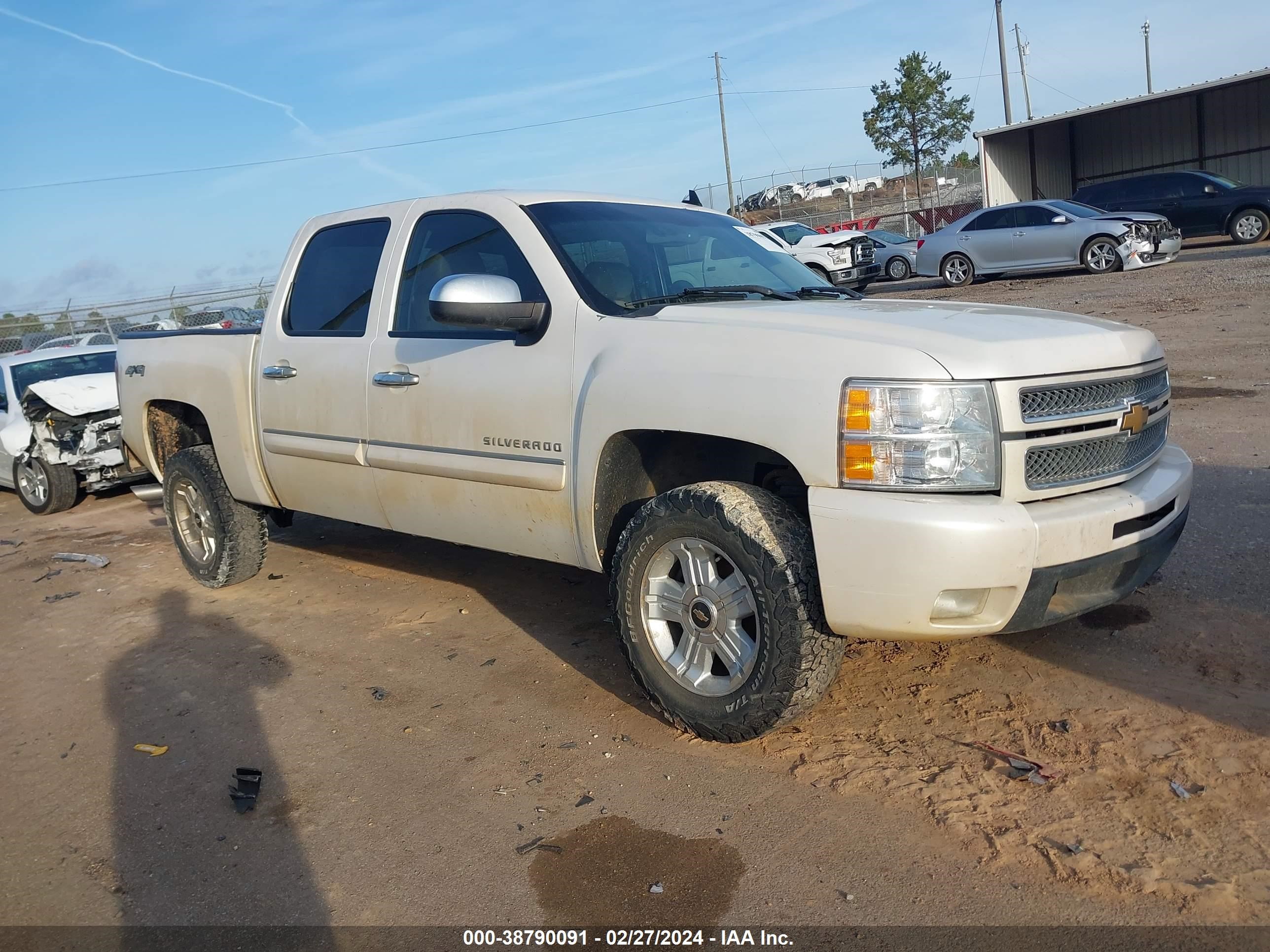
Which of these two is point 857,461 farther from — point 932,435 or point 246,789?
point 246,789

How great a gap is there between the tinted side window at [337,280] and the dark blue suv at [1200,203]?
737 inches

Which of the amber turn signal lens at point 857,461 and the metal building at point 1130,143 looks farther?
the metal building at point 1130,143

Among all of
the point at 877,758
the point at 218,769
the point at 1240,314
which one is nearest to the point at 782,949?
the point at 877,758

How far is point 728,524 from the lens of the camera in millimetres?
3340

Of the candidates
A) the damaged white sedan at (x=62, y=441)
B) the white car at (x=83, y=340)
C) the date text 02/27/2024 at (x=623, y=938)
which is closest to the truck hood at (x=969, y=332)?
the date text 02/27/2024 at (x=623, y=938)

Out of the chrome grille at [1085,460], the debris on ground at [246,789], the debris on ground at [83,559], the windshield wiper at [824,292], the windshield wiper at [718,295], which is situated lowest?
the debris on ground at [246,789]

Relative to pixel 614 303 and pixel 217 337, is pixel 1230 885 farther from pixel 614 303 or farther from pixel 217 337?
pixel 217 337

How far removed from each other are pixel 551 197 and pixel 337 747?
95.4 inches

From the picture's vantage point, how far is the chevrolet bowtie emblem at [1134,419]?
340 centimetres

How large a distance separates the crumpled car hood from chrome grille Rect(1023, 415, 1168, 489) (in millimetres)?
8646

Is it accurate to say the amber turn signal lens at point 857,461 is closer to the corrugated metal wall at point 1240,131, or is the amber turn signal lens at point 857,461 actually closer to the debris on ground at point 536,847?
the debris on ground at point 536,847

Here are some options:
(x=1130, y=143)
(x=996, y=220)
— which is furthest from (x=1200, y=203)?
(x=1130, y=143)

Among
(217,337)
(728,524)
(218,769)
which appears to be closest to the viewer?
(728,524)

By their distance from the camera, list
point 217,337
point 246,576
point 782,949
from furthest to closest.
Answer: point 246,576, point 217,337, point 782,949
